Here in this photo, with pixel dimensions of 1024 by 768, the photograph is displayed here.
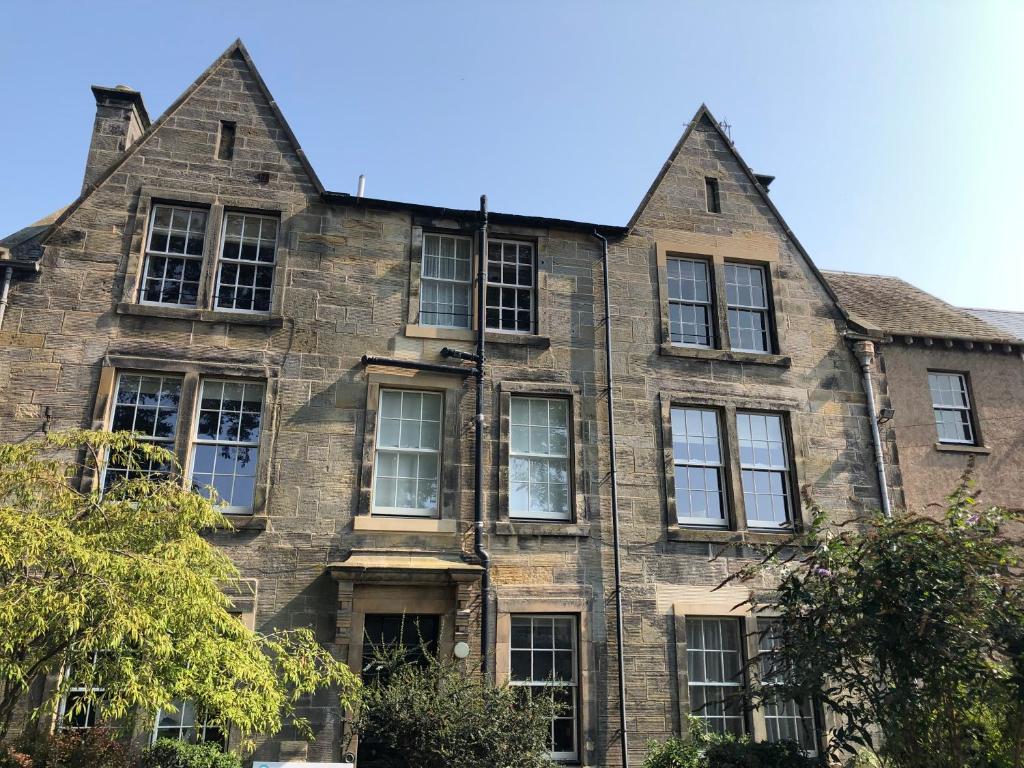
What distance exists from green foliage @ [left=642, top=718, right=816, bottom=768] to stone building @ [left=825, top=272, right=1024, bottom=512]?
6626 millimetres

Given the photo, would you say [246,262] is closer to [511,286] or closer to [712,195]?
[511,286]

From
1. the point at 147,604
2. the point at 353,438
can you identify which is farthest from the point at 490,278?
the point at 147,604

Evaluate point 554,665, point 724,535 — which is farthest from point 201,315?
point 724,535

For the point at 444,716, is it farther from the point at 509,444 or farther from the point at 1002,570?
the point at 1002,570

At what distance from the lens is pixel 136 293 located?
1315cm

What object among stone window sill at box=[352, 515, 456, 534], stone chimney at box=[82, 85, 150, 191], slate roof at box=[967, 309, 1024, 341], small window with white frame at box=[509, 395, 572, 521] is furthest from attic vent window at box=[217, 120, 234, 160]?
slate roof at box=[967, 309, 1024, 341]

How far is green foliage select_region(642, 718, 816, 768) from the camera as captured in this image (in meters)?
11.0

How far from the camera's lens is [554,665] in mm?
12695

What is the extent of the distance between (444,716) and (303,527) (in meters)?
3.90

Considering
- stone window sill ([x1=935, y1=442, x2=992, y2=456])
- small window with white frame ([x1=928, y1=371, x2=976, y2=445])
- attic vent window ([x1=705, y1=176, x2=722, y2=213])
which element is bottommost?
stone window sill ([x1=935, y1=442, x2=992, y2=456])

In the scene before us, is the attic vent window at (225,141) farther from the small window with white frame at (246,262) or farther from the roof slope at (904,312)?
the roof slope at (904,312)

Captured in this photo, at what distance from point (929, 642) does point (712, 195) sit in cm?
1015

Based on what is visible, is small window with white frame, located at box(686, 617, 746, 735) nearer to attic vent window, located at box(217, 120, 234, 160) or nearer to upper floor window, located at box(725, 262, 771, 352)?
upper floor window, located at box(725, 262, 771, 352)

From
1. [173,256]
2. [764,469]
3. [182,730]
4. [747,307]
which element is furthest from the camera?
[747,307]
